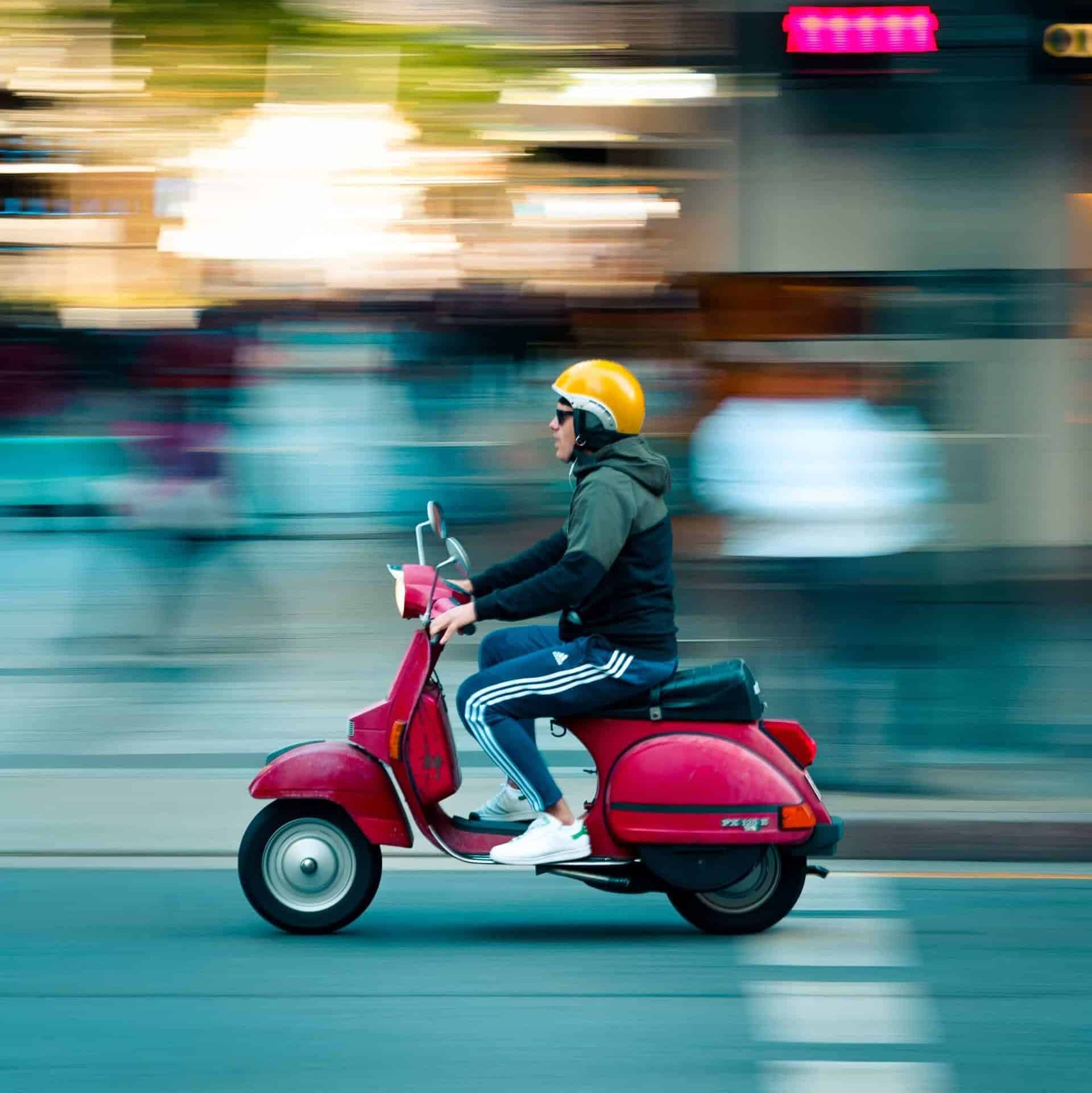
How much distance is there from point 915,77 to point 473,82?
3244 millimetres

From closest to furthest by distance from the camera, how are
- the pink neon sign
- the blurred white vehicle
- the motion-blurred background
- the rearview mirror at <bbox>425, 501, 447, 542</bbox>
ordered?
the rearview mirror at <bbox>425, 501, 447, 542</bbox>
the blurred white vehicle
the motion-blurred background
the pink neon sign

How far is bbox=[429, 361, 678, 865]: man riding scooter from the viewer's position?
5789 millimetres

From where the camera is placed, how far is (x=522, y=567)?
242 inches

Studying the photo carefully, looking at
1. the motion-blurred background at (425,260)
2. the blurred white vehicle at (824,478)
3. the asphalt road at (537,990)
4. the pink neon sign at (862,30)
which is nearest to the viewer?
the asphalt road at (537,990)

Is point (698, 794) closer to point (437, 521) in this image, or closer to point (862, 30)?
point (437, 521)

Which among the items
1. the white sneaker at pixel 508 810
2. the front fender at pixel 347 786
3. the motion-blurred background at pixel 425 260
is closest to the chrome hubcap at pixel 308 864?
the front fender at pixel 347 786

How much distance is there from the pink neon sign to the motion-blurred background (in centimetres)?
2

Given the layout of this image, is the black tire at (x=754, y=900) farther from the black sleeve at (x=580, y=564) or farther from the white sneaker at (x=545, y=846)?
the black sleeve at (x=580, y=564)

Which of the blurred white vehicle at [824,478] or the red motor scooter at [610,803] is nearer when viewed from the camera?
the red motor scooter at [610,803]

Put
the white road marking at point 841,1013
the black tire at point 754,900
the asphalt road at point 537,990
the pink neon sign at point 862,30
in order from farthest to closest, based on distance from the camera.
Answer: the pink neon sign at point 862,30, the black tire at point 754,900, the white road marking at point 841,1013, the asphalt road at point 537,990

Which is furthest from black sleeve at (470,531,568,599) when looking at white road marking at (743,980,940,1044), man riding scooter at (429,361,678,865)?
white road marking at (743,980,940,1044)

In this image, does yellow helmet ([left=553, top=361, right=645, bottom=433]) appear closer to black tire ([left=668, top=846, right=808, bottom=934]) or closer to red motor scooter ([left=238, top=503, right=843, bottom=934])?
red motor scooter ([left=238, top=503, right=843, bottom=934])

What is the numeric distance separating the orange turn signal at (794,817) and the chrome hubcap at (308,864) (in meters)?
1.32

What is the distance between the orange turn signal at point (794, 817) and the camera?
5.77 meters
